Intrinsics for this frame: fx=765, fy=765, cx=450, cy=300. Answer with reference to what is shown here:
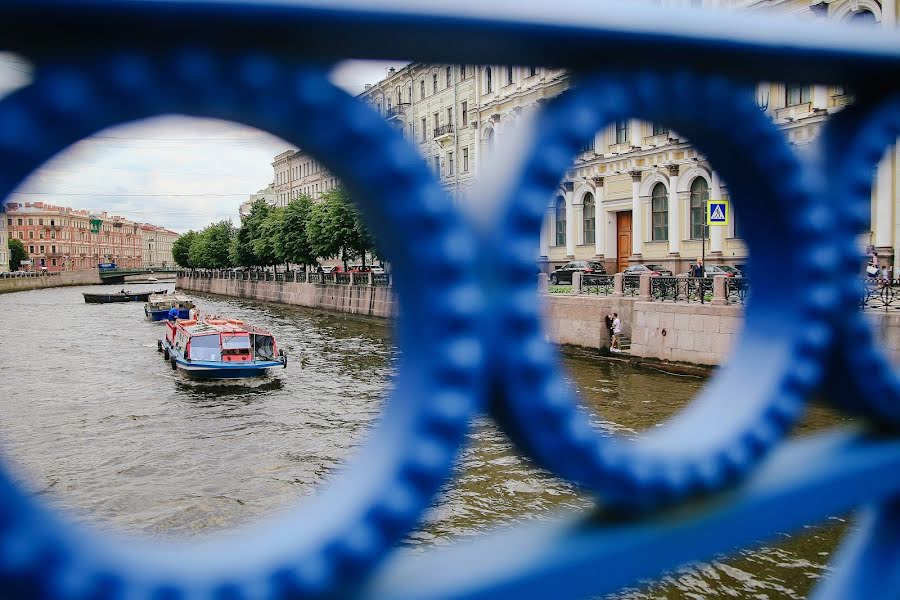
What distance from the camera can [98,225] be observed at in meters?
96.9

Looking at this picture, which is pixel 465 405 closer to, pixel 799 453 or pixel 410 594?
pixel 410 594

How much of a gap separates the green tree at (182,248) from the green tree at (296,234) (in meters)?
53.1

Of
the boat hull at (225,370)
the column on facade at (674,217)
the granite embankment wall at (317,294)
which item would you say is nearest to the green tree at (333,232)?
the granite embankment wall at (317,294)

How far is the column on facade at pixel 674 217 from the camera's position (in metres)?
30.4

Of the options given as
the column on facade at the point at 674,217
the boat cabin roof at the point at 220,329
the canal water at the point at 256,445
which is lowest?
the canal water at the point at 256,445

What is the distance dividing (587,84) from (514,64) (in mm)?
125

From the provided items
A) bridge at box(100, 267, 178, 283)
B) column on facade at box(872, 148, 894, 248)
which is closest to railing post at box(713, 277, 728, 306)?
column on facade at box(872, 148, 894, 248)

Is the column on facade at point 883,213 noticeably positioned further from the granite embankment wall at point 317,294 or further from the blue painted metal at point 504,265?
the blue painted metal at point 504,265

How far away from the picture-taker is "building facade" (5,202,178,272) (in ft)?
319

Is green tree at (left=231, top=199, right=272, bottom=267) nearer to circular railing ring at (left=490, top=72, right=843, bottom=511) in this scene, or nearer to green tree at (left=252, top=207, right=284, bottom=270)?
green tree at (left=252, top=207, right=284, bottom=270)

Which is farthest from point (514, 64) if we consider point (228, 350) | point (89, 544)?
point (228, 350)

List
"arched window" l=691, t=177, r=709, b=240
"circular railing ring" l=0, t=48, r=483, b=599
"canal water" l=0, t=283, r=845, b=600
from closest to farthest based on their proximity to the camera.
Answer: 1. "circular railing ring" l=0, t=48, r=483, b=599
2. "canal water" l=0, t=283, r=845, b=600
3. "arched window" l=691, t=177, r=709, b=240

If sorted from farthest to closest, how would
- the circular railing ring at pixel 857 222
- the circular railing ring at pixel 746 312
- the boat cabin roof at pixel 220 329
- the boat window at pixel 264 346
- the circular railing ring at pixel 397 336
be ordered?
the boat window at pixel 264 346, the boat cabin roof at pixel 220 329, the circular railing ring at pixel 857 222, the circular railing ring at pixel 746 312, the circular railing ring at pixel 397 336

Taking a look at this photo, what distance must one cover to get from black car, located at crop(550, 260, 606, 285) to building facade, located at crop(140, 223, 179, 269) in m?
83.3
